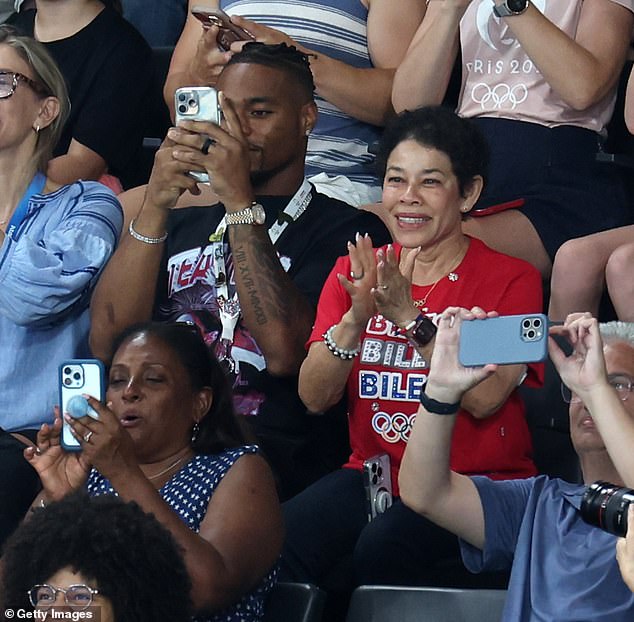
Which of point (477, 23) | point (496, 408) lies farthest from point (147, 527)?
point (477, 23)

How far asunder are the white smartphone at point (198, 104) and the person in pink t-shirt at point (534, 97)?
0.69 m

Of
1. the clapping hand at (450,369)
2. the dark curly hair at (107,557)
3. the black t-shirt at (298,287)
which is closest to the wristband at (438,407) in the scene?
the clapping hand at (450,369)

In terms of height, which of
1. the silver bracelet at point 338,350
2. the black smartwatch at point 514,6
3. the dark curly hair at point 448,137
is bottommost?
the silver bracelet at point 338,350

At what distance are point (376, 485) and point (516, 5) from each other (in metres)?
1.18

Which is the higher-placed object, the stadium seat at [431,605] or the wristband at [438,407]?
the wristband at [438,407]

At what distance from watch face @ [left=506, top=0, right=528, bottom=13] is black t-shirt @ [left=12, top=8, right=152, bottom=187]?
116 centimetres

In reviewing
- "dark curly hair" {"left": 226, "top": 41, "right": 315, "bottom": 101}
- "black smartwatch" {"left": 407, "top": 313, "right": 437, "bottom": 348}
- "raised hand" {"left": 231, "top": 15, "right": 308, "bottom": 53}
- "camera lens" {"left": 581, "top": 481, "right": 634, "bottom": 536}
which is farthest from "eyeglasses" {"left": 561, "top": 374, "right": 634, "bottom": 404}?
"raised hand" {"left": 231, "top": 15, "right": 308, "bottom": 53}

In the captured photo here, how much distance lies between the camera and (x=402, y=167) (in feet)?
11.0

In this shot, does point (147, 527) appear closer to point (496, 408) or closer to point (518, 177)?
point (496, 408)

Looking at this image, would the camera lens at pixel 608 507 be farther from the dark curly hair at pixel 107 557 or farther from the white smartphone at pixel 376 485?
the white smartphone at pixel 376 485

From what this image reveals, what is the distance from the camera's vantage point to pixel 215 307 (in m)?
3.50

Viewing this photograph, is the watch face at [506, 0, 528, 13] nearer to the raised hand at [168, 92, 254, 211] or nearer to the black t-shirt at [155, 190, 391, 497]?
the black t-shirt at [155, 190, 391, 497]

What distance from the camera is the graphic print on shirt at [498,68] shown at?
3758 millimetres

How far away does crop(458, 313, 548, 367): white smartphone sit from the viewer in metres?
2.41
